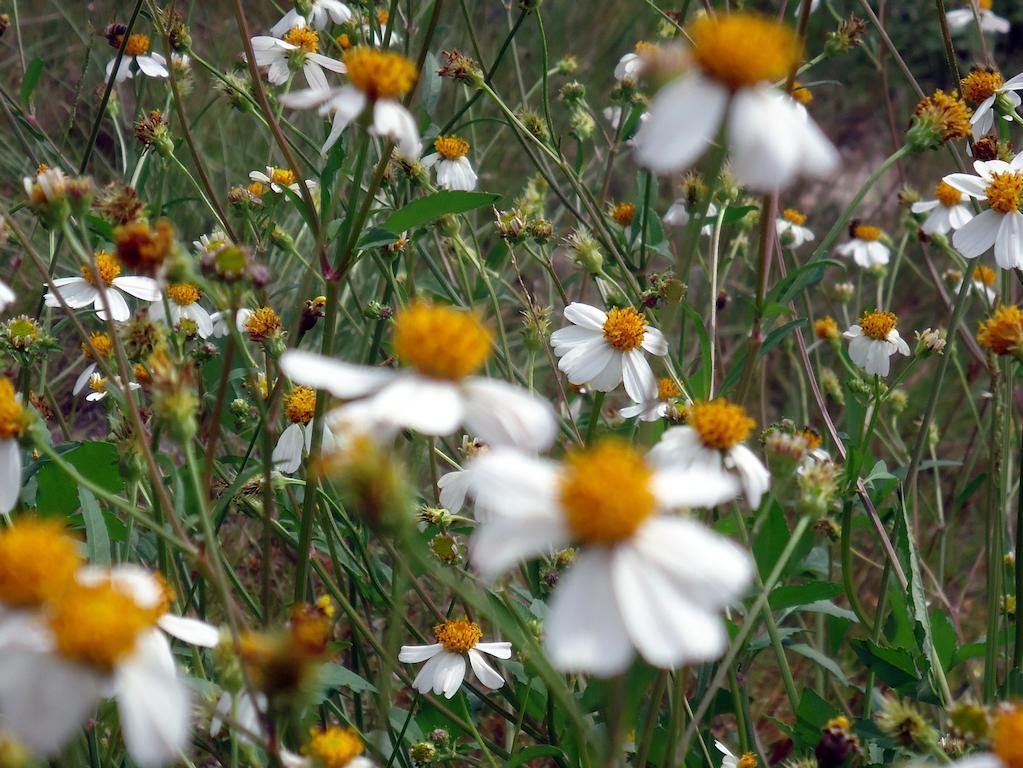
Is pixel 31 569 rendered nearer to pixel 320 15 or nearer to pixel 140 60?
pixel 320 15

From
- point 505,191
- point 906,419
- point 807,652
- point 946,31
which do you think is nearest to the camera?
point 807,652

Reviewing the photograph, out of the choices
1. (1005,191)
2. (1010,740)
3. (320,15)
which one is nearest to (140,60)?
(320,15)

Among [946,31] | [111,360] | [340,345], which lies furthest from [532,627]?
[340,345]

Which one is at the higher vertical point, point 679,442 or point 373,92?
point 373,92

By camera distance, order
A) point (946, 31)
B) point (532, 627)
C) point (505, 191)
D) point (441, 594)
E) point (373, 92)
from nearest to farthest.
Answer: point (373, 92)
point (532, 627)
point (946, 31)
point (441, 594)
point (505, 191)

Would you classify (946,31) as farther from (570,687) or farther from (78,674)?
(78,674)

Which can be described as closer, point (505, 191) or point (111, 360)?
point (111, 360)

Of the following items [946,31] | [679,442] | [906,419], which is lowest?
[906,419]
